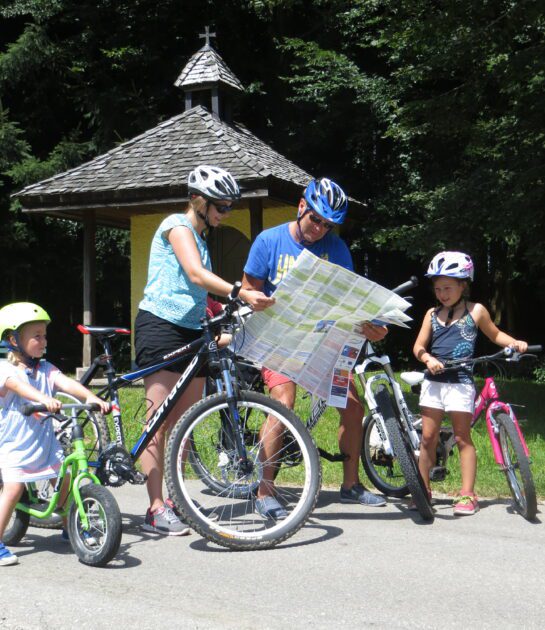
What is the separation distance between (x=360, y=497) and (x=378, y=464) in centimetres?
32

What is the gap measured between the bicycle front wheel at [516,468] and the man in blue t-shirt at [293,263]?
834 mm

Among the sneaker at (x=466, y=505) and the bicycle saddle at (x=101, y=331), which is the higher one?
the bicycle saddle at (x=101, y=331)

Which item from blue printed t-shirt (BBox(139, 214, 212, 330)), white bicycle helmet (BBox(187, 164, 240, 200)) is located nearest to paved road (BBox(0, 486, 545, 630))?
blue printed t-shirt (BBox(139, 214, 212, 330))

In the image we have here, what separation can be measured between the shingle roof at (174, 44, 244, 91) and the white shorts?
13340 mm

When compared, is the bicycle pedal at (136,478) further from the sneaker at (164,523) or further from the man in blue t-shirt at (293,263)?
the man in blue t-shirt at (293,263)

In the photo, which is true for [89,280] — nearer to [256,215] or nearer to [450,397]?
[256,215]

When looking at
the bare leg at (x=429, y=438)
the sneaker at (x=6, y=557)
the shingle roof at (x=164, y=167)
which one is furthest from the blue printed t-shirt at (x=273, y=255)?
the shingle roof at (x=164, y=167)

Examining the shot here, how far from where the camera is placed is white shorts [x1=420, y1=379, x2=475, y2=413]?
5.49m

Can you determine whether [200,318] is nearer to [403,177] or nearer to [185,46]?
[403,177]

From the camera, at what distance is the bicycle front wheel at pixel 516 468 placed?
5.09m

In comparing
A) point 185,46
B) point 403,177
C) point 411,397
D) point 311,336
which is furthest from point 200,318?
point 185,46

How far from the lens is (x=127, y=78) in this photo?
2369 cm

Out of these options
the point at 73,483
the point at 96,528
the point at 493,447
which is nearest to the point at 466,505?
the point at 493,447

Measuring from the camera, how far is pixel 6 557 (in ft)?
13.9
